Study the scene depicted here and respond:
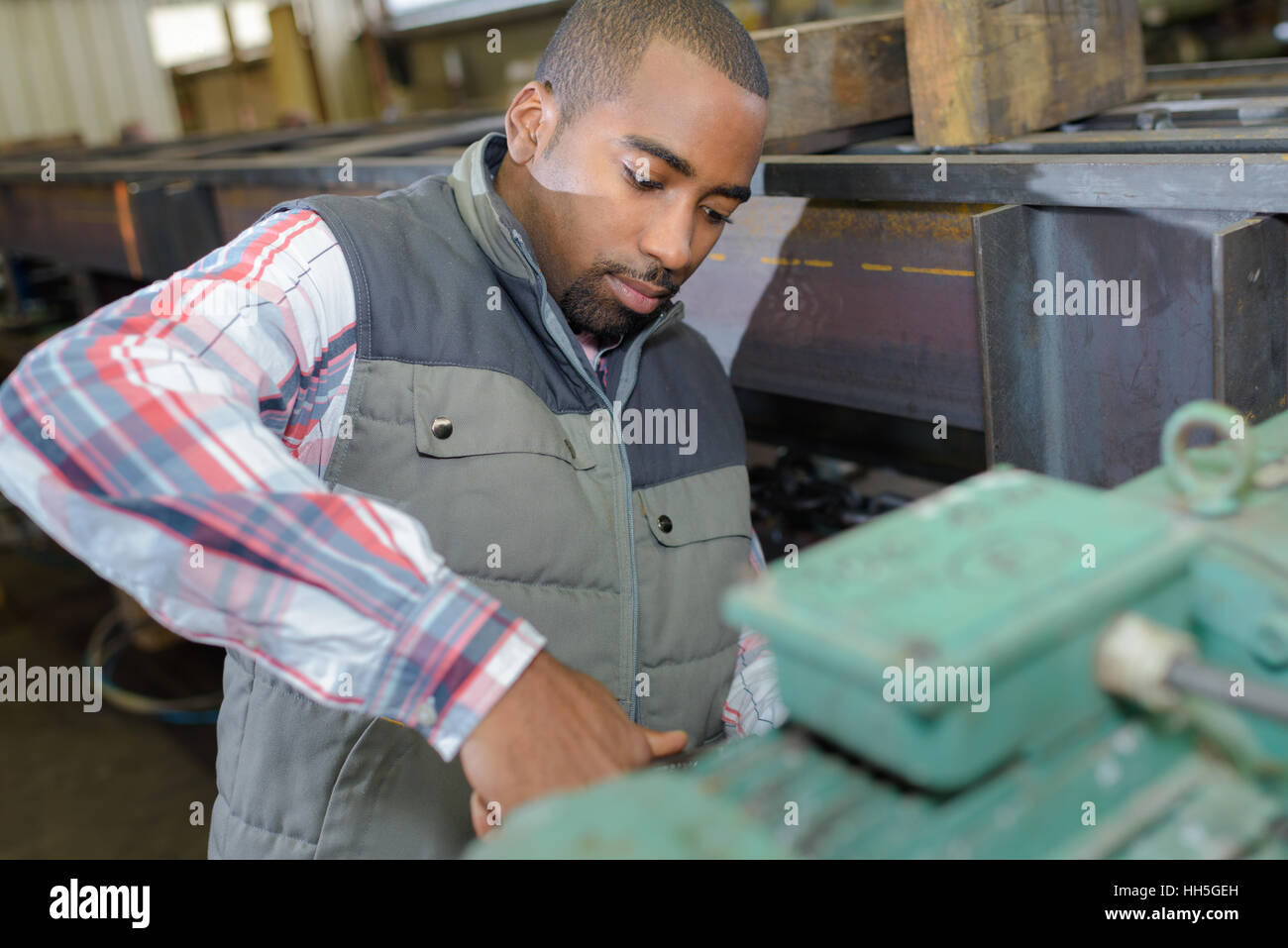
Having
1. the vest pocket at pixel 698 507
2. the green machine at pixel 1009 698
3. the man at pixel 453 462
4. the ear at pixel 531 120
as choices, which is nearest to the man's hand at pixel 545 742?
the man at pixel 453 462

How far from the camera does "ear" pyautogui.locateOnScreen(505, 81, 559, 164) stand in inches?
46.6

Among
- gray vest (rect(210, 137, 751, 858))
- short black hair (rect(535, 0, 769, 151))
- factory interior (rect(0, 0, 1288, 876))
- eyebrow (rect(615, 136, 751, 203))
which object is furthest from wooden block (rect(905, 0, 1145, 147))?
gray vest (rect(210, 137, 751, 858))

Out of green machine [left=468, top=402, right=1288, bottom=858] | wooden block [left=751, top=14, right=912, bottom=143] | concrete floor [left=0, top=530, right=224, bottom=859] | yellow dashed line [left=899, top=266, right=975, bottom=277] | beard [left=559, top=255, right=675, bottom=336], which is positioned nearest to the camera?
green machine [left=468, top=402, right=1288, bottom=858]

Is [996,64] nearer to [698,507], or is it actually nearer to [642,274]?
[642,274]

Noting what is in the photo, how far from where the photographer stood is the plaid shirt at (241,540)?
0.70 metres

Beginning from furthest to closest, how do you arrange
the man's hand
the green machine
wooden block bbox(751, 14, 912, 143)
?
wooden block bbox(751, 14, 912, 143)
the man's hand
the green machine

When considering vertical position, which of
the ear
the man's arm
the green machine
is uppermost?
the ear

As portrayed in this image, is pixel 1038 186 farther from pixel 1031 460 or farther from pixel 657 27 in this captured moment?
pixel 657 27

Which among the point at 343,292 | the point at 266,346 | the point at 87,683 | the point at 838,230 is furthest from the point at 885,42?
the point at 87,683

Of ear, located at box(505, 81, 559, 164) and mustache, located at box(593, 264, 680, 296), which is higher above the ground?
ear, located at box(505, 81, 559, 164)

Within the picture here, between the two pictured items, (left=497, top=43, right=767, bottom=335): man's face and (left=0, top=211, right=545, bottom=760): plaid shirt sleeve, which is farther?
(left=497, top=43, right=767, bottom=335): man's face

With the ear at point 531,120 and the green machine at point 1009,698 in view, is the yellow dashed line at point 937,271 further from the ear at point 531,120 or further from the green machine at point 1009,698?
the green machine at point 1009,698

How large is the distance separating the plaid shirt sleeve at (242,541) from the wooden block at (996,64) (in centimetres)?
91

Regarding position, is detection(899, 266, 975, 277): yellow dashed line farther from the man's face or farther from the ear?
the ear
